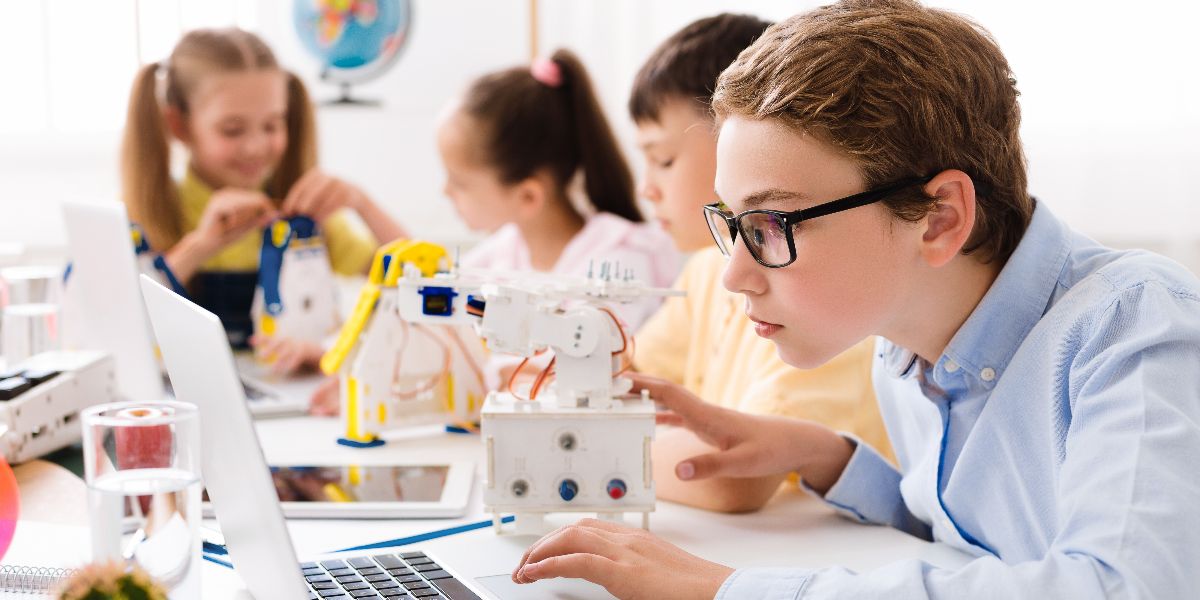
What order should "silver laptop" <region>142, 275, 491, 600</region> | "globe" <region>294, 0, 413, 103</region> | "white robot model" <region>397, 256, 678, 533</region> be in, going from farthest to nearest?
"globe" <region>294, 0, 413, 103</region> < "white robot model" <region>397, 256, 678, 533</region> < "silver laptop" <region>142, 275, 491, 600</region>

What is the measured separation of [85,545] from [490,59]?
2722 millimetres

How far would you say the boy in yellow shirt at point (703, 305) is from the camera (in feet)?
4.48

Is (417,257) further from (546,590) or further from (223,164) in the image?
(223,164)

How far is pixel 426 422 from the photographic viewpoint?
162 cm

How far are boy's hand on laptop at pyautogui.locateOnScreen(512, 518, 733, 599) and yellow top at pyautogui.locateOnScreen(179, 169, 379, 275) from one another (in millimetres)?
1552

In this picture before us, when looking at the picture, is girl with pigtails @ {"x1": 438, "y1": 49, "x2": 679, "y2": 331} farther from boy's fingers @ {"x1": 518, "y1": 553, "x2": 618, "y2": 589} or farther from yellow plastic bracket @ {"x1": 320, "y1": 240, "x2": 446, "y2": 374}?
boy's fingers @ {"x1": 518, "y1": 553, "x2": 618, "y2": 589}

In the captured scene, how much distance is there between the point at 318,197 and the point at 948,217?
1608 mm

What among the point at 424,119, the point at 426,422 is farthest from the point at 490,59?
the point at 426,422

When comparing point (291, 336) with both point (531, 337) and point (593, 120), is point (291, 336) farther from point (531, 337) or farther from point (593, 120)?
point (531, 337)

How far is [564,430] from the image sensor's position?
Answer: 1.16 metres

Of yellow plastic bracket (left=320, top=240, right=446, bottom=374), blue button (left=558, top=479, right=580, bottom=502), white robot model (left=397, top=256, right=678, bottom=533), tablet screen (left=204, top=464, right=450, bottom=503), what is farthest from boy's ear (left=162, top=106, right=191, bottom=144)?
blue button (left=558, top=479, right=580, bottom=502)

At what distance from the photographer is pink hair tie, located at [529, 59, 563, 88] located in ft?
7.38

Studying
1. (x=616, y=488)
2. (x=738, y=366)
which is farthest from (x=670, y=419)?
(x=738, y=366)

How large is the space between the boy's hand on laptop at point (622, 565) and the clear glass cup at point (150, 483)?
28 cm
